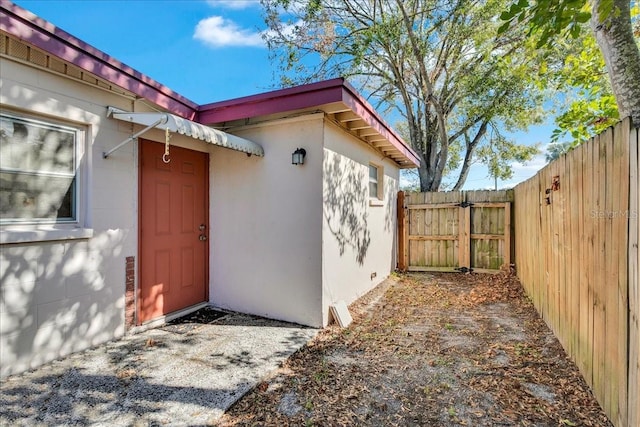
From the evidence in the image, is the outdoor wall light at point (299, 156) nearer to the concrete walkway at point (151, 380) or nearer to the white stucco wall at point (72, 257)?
the white stucco wall at point (72, 257)

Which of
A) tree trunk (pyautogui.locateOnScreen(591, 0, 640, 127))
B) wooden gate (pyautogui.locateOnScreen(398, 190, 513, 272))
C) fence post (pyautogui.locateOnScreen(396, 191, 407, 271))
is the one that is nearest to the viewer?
tree trunk (pyautogui.locateOnScreen(591, 0, 640, 127))

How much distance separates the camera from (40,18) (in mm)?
2846

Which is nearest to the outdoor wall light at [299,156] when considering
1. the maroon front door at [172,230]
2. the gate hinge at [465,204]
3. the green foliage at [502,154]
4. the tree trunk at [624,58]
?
the maroon front door at [172,230]

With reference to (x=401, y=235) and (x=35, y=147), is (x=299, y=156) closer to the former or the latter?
(x=35, y=147)

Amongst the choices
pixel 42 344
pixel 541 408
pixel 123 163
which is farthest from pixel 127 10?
pixel 541 408

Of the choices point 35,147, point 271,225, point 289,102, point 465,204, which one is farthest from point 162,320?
point 465,204

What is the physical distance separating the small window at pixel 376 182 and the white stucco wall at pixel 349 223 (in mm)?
135

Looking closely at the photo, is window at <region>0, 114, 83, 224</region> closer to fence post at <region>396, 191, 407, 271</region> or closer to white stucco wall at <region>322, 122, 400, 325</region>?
white stucco wall at <region>322, 122, 400, 325</region>

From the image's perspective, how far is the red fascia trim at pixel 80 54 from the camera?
8.72ft

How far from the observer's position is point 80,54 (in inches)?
125

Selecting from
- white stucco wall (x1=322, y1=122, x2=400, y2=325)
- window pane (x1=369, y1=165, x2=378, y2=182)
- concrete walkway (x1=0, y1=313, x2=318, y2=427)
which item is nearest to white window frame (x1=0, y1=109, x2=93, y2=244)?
concrete walkway (x1=0, y1=313, x2=318, y2=427)

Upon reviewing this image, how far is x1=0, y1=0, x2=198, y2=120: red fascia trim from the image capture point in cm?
266

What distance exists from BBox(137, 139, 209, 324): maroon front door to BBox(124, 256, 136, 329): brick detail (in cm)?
10

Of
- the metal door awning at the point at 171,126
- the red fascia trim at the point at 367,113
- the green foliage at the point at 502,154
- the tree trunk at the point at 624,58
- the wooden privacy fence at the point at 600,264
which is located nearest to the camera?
the wooden privacy fence at the point at 600,264
